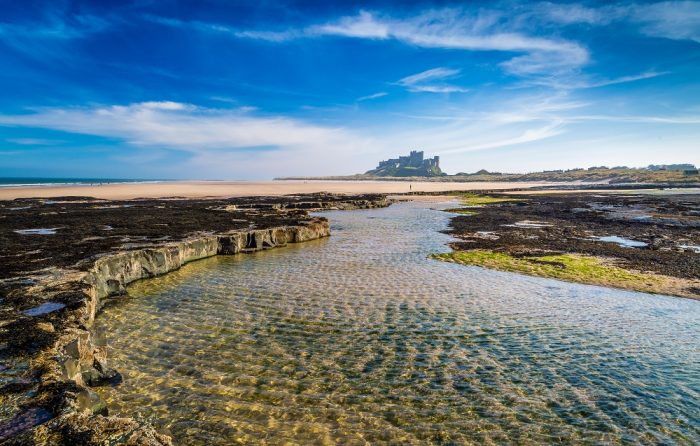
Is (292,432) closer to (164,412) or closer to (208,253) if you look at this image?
(164,412)

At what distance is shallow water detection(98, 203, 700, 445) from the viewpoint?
7480 millimetres

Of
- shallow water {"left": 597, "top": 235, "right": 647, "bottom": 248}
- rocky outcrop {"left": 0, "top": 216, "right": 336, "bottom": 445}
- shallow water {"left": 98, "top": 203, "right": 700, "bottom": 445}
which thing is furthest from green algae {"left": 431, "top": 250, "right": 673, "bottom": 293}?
rocky outcrop {"left": 0, "top": 216, "right": 336, "bottom": 445}

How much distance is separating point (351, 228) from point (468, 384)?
28.6m

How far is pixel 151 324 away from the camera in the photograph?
12328mm

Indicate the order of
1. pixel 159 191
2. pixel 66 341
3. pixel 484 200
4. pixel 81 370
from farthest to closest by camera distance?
pixel 159 191 → pixel 484 200 → pixel 66 341 → pixel 81 370

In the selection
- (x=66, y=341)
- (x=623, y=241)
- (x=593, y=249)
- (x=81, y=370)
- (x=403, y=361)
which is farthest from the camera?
(x=623, y=241)

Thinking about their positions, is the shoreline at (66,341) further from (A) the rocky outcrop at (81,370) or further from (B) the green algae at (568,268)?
(B) the green algae at (568,268)

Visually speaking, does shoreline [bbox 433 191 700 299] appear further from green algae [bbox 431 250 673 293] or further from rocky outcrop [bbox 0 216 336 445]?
rocky outcrop [bbox 0 216 336 445]

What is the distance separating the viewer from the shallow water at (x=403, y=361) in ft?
24.5

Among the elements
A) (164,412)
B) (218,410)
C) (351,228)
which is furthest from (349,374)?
(351,228)

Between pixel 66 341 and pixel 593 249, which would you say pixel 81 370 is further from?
pixel 593 249

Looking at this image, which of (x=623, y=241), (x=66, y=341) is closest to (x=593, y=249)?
(x=623, y=241)

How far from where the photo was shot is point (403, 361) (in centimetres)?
1009

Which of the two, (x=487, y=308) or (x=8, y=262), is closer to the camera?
(x=487, y=308)
